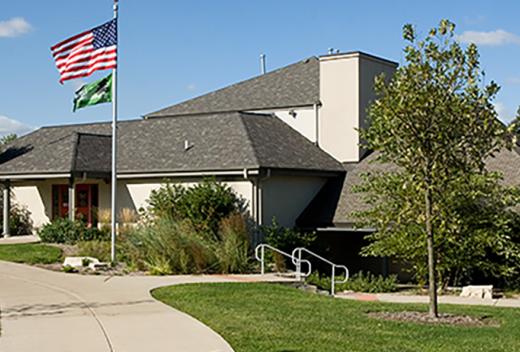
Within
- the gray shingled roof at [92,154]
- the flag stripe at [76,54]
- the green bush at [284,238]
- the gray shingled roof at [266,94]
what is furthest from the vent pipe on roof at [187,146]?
the flag stripe at [76,54]

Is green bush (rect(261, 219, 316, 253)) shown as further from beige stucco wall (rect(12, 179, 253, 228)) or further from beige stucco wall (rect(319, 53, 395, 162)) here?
beige stucco wall (rect(319, 53, 395, 162))

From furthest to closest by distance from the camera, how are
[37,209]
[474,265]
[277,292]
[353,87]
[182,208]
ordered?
[37,209] → [353,87] → [182,208] → [474,265] → [277,292]

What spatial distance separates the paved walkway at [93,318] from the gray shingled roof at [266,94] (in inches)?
548

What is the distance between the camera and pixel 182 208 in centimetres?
2558

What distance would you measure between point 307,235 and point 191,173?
4.56 metres

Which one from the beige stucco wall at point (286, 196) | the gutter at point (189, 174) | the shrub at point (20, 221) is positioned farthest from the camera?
the shrub at point (20, 221)

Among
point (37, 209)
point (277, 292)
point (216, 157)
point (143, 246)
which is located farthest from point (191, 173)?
point (277, 292)

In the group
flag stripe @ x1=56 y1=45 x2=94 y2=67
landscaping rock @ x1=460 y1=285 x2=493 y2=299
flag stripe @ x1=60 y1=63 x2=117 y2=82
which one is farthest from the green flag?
landscaping rock @ x1=460 y1=285 x2=493 y2=299

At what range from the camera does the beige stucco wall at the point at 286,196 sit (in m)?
26.6

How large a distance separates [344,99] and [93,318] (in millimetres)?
18611

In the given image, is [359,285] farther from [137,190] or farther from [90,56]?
[137,190]

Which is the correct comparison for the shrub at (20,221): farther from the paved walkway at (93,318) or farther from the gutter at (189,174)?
the paved walkway at (93,318)

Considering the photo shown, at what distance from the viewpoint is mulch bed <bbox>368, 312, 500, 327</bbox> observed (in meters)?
14.0

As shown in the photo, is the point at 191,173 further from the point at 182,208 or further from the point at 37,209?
the point at 37,209
